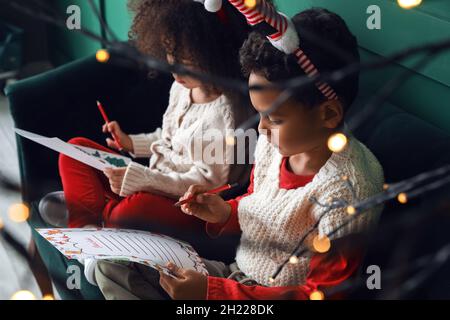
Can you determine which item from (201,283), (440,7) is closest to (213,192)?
(201,283)

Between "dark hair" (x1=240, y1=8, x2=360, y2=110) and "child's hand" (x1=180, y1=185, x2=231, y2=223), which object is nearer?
"dark hair" (x1=240, y1=8, x2=360, y2=110)

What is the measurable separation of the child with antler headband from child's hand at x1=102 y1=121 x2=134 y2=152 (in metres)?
0.42

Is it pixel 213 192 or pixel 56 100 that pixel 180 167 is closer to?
pixel 213 192

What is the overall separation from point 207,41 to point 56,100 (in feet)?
1.71

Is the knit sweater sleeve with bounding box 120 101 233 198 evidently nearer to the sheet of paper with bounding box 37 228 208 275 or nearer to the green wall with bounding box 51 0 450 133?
the sheet of paper with bounding box 37 228 208 275

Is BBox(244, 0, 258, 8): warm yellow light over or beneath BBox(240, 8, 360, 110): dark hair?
over

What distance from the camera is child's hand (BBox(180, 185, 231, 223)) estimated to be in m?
1.12

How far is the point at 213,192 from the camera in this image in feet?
3.87

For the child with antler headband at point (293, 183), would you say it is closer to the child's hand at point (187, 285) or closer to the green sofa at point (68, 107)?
the child's hand at point (187, 285)

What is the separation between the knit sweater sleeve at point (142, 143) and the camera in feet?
4.89

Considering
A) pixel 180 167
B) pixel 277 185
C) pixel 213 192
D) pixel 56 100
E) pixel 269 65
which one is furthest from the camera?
pixel 56 100

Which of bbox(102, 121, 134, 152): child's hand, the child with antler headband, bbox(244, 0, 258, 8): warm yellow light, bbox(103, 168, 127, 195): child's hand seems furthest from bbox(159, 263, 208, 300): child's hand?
bbox(102, 121, 134, 152): child's hand

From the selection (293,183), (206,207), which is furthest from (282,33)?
(206,207)

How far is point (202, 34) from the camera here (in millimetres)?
1218
